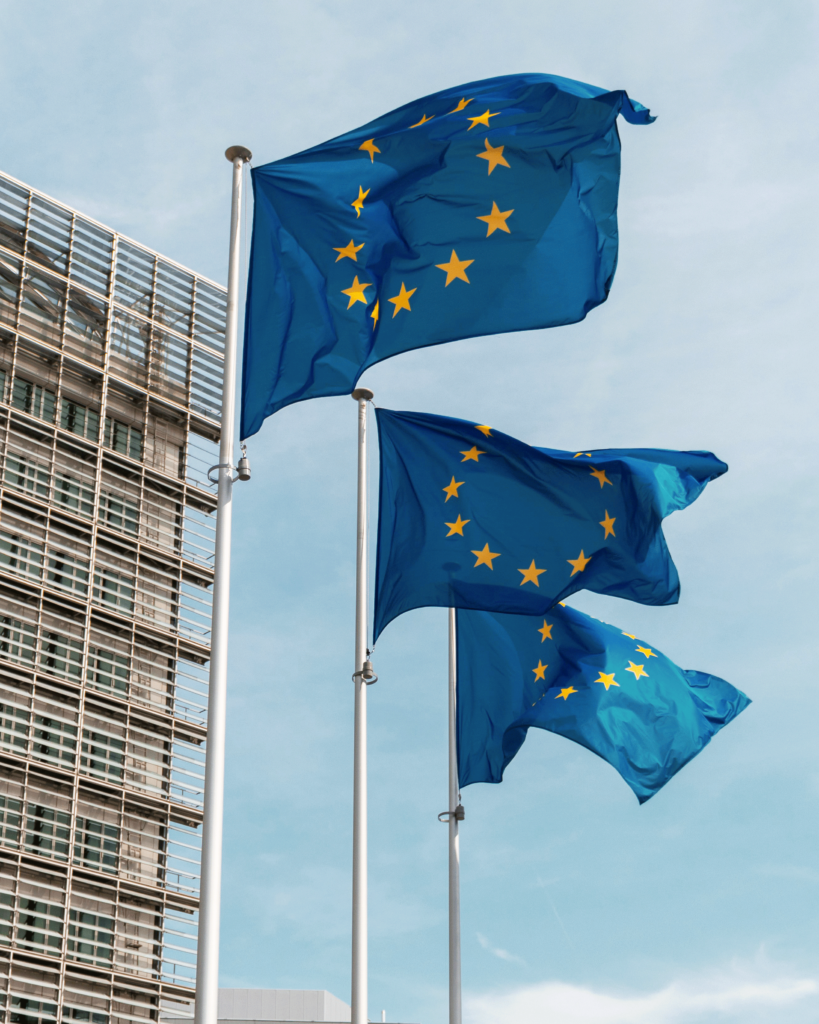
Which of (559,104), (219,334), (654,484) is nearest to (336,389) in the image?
(559,104)

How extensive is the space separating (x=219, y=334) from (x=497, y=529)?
21.3 metres

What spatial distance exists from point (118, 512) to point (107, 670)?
4173 mm

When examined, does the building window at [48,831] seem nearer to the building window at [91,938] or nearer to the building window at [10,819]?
the building window at [10,819]

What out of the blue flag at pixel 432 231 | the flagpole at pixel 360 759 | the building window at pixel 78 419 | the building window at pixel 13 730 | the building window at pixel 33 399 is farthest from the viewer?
the building window at pixel 78 419

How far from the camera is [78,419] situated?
33.0 metres

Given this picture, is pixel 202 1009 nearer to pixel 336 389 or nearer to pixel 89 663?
pixel 336 389

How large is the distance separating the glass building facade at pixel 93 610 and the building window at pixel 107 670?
1.9 inches

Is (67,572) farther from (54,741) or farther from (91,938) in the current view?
(91,938)

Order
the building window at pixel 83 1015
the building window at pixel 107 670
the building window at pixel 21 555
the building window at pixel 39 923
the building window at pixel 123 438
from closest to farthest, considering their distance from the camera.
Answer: the building window at pixel 39 923, the building window at pixel 83 1015, the building window at pixel 21 555, the building window at pixel 107 670, the building window at pixel 123 438

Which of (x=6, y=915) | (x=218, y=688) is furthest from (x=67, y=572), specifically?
(x=218, y=688)

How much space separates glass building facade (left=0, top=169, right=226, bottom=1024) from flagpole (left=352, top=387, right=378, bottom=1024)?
1347 cm

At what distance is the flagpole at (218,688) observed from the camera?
10.9m

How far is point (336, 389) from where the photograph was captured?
13312mm

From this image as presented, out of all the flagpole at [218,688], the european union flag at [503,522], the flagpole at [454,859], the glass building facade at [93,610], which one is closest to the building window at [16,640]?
the glass building facade at [93,610]
